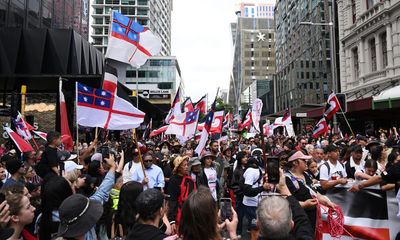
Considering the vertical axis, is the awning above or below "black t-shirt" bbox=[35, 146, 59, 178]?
above

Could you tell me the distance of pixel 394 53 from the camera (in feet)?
73.0

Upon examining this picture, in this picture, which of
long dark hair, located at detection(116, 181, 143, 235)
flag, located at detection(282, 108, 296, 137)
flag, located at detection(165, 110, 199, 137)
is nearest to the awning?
flag, located at detection(282, 108, 296, 137)

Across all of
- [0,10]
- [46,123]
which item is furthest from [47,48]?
[46,123]

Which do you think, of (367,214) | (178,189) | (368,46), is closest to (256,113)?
(178,189)

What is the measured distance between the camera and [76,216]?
8.92ft

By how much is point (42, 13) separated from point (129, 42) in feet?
56.3

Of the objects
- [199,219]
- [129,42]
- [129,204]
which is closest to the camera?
[199,219]

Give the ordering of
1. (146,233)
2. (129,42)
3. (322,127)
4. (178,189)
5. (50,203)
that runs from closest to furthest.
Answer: (146,233) < (50,203) < (178,189) < (129,42) < (322,127)

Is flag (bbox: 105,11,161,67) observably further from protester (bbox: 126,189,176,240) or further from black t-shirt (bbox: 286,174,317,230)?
protester (bbox: 126,189,176,240)

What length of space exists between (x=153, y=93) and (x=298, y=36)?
84.9 feet

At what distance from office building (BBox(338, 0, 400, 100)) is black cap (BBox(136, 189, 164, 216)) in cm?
2263

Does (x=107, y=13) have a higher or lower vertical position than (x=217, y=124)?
higher

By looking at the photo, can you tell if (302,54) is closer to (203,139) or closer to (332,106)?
(332,106)

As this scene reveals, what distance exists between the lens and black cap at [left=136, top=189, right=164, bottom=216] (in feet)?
9.43
